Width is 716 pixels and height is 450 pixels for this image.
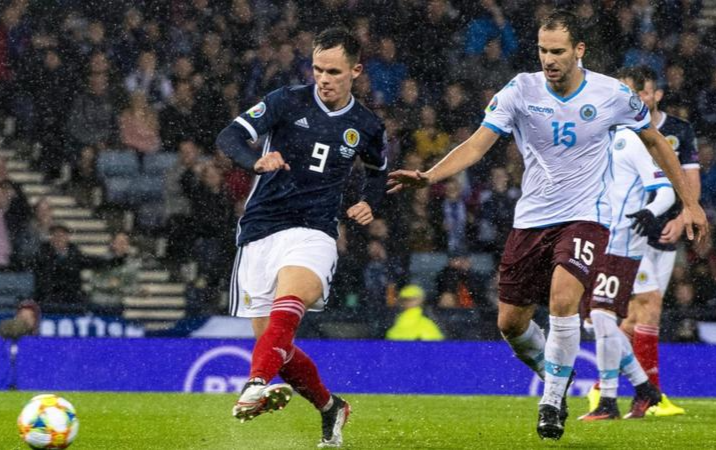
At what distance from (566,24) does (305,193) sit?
5.14 feet

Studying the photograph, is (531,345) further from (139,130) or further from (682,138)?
(139,130)

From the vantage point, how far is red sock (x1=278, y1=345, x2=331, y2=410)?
693 centimetres

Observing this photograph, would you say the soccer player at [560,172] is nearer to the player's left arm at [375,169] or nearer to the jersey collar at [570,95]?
the jersey collar at [570,95]

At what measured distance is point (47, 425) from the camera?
6117mm

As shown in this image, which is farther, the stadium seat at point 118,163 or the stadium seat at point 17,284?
the stadium seat at point 118,163

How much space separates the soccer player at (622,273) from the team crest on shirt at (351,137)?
2.47m

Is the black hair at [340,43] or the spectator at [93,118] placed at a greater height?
the black hair at [340,43]

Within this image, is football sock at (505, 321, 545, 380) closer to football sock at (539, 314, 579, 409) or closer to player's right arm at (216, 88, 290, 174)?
football sock at (539, 314, 579, 409)

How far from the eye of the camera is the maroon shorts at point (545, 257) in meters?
7.08

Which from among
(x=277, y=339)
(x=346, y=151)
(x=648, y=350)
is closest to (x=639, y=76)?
(x=648, y=350)

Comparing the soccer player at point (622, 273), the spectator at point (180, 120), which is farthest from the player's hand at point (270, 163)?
the spectator at point (180, 120)

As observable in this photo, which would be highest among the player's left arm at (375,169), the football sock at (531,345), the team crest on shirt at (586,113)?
the team crest on shirt at (586,113)

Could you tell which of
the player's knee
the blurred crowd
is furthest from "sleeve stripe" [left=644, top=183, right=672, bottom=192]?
the blurred crowd

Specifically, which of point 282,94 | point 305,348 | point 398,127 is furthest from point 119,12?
point 282,94
